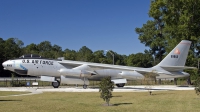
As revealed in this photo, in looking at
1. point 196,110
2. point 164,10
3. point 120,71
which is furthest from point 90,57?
point 196,110

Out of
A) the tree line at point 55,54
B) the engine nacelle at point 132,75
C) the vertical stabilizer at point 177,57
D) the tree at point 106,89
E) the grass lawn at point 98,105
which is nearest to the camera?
the grass lawn at point 98,105

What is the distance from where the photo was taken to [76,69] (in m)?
33.8

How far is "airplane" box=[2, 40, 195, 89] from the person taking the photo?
33.3m

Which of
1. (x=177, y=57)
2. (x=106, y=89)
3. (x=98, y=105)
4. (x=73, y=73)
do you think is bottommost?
(x=98, y=105)

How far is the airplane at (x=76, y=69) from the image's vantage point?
33312mm

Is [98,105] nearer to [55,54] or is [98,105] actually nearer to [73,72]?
[73,72]

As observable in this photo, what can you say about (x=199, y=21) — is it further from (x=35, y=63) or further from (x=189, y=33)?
(x=35, y=63)

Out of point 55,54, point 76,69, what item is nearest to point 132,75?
point 76,69

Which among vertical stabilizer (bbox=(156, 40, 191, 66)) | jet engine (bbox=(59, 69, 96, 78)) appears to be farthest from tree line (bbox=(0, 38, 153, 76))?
jet engine (bbox=(59, 69, 96, 78))

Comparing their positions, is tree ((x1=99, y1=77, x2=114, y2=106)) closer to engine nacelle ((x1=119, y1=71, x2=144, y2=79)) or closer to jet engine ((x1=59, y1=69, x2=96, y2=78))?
jet engine ((x1=59, y1=69, x2=96, y2=78))

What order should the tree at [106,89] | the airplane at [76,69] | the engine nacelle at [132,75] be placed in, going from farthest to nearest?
the engine nacelle at [132,75] < the airplane at [76,69] < the tree at [106,89]

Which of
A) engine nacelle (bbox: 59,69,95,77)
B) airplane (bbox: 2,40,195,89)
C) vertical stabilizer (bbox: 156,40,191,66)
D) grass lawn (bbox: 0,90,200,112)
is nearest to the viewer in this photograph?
grass lawn (bbox: 0,90,200,112)

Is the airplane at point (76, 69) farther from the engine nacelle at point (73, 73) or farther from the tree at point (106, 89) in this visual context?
the tree at point (106, 89)

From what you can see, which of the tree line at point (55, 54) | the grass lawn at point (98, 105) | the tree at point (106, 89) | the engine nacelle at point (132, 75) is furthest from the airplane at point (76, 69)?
the tree line at point (55, 54)
